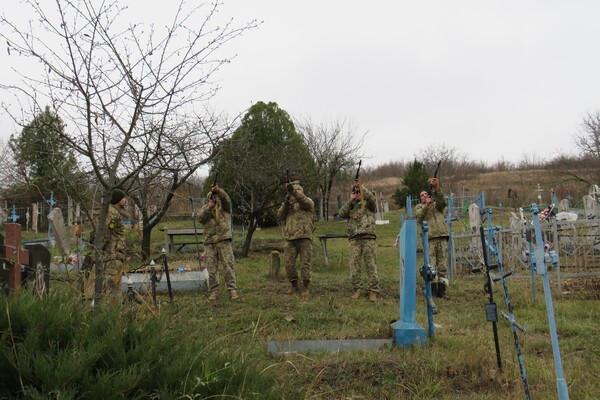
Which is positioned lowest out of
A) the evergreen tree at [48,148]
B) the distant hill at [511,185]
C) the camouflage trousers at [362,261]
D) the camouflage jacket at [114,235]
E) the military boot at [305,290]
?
the military boot at [305,290]

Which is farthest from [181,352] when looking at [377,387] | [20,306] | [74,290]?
[377,387]

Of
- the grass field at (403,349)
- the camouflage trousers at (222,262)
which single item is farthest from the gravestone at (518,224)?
the camouflage trousers at (222,262)

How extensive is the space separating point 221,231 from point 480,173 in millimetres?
50818

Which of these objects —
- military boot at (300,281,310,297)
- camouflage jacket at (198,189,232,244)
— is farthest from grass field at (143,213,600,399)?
camouflage jacket at (198,189,232,244)

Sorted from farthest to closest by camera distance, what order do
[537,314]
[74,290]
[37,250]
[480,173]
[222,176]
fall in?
[480,173] → [222,176] → [537,314] → [37,250] → [74,290]

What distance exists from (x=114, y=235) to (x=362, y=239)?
374 cm

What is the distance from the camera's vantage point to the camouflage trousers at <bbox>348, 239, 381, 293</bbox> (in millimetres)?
8219

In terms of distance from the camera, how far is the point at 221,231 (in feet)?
27.9

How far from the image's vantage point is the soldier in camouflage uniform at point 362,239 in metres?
8.21

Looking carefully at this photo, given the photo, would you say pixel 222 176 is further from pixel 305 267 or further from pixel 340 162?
pixel 340 162

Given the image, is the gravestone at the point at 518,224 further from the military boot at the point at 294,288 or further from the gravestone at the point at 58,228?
the gravestone at the point at 58,228

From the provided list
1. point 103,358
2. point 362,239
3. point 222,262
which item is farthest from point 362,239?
point 103,358

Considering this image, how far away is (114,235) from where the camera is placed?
25.7 ft

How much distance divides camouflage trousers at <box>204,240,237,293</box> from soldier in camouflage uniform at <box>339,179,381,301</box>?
1879 mm
